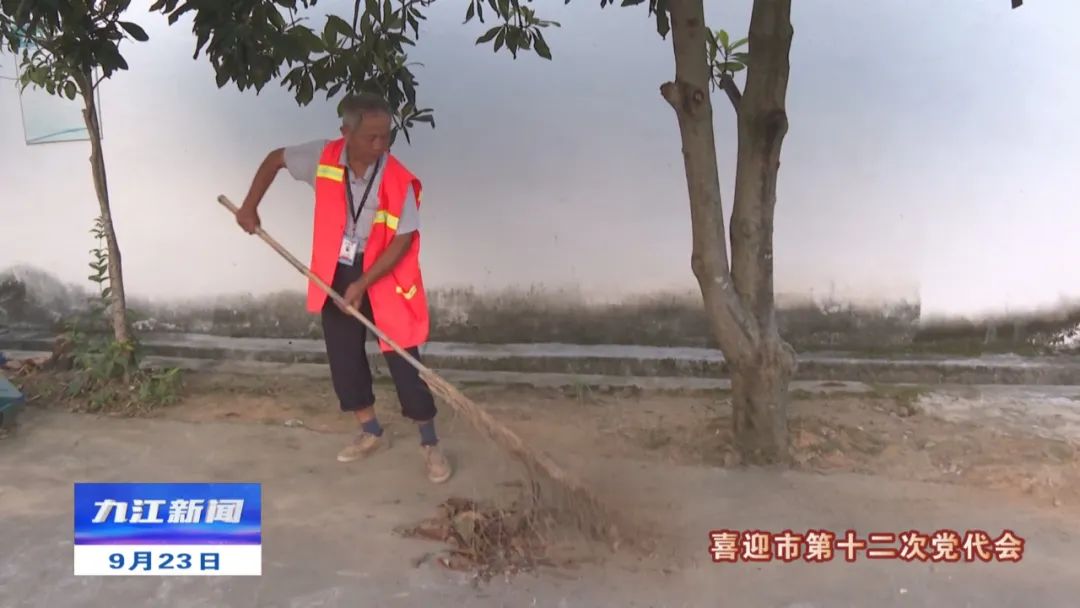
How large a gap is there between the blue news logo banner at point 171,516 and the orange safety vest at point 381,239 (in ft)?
2.78

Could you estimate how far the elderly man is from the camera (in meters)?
3.07

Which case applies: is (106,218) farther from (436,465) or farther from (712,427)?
(712,427)

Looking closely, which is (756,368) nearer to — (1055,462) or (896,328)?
(1055,462)

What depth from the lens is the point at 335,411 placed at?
4.25 m

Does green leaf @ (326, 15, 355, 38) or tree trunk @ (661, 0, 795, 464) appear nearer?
tree trunk @ (661, 0, 795, 464)

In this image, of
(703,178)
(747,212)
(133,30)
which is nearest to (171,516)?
(133,30)

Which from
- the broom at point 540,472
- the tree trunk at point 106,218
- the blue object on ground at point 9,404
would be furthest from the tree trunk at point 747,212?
the blue object on ground at point 9,404

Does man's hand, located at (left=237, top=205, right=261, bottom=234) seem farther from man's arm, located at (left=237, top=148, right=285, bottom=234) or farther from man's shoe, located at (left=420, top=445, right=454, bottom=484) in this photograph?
man's shoe, located at (left=420, top=445, right=454, bottom=484)

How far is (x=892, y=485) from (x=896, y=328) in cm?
196

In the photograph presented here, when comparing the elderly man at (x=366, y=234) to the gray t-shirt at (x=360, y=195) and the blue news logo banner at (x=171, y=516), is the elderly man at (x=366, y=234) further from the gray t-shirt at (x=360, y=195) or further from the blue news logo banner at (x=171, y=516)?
the blue news logo banner at (x=171, y=516)

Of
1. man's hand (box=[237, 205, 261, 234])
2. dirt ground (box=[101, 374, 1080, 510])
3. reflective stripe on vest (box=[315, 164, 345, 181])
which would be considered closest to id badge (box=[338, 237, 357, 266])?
reflective stripe on vest (box=[315, 164, 345, 181])

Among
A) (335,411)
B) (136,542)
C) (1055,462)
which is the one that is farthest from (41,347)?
(1055,462)

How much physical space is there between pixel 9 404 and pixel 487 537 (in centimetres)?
267

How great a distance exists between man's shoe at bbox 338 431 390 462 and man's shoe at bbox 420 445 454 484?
33 centimetres
